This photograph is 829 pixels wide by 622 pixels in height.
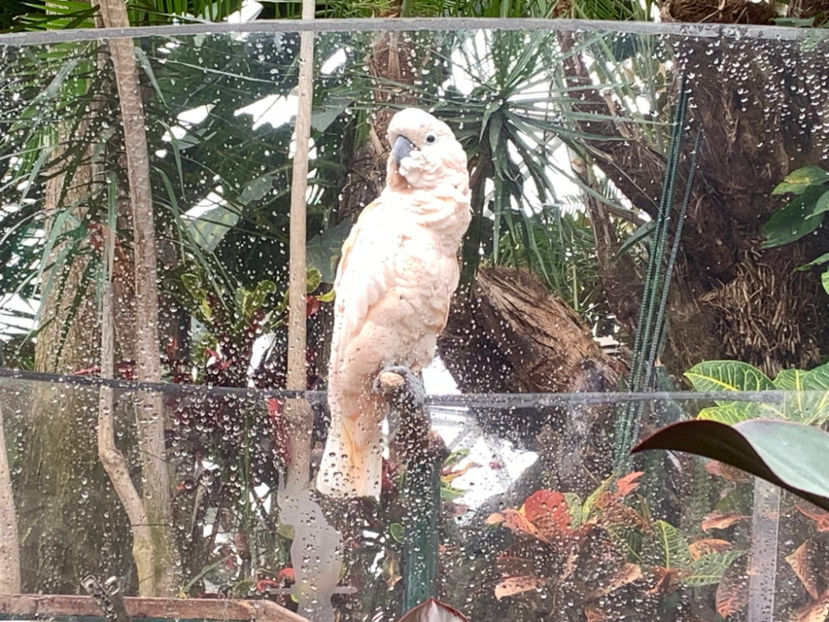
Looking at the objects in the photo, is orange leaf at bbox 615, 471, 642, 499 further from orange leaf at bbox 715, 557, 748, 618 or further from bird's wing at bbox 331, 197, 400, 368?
bird's wing at bbox 331, 197, 400, 368

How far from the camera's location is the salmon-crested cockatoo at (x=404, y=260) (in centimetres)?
69

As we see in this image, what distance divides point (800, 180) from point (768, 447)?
0.62 m

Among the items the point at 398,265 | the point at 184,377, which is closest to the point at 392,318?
the point at 398,265

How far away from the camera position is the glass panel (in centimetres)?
67

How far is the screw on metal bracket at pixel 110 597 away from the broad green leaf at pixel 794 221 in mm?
592

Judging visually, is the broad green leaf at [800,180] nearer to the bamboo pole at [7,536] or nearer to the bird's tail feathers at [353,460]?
the bird's tail feathers at [353,460]

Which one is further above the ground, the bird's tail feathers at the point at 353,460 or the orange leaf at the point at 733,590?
the bird's tail feathers at the point at 353,460

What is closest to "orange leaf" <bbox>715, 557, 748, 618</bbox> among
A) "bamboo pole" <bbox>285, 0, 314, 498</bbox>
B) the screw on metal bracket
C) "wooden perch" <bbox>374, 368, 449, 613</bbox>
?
"wooden perch" <bbox>374, 368, 449, 613</bbox>

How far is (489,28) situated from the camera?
0.71 metres

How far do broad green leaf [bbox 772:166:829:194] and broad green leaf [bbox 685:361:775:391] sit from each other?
0.50 feet

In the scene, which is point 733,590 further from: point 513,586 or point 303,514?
point 303,514

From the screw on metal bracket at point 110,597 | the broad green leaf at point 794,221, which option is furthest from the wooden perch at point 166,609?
the broad green leaf at point 794,221

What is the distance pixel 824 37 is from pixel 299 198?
46cm

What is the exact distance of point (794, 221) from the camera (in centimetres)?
73
